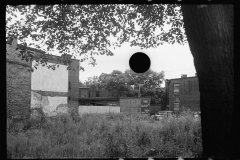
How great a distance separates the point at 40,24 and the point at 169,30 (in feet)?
14.4

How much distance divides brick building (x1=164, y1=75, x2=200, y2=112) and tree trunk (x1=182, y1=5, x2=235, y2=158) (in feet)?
123

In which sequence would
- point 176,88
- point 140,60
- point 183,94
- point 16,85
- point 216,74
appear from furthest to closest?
point 176,88, point 183,94, point 16,85, point 140,60, point 216,74

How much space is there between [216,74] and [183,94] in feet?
130

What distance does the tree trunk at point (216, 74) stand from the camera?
3.29 m

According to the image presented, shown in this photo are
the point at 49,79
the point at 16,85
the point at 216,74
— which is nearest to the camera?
the point at 216,74

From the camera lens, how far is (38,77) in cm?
2220

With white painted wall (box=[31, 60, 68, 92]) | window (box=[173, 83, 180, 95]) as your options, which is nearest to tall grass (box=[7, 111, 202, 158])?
white painted wall (box=[31, 60, 68, 92])

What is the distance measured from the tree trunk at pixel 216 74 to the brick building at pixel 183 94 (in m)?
37.5

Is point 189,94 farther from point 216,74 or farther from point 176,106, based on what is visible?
point 216,74

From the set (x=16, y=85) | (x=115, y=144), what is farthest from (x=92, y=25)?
(x=16, y=85)

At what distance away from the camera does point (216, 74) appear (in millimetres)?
3346

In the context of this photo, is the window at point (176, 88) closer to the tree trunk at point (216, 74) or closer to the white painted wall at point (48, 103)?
the white painted wall at point (48, 103)

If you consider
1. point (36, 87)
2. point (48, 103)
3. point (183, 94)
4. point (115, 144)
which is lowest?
point (115, 144)

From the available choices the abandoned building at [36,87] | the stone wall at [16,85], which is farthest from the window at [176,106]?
the stone wall at [16,85]
